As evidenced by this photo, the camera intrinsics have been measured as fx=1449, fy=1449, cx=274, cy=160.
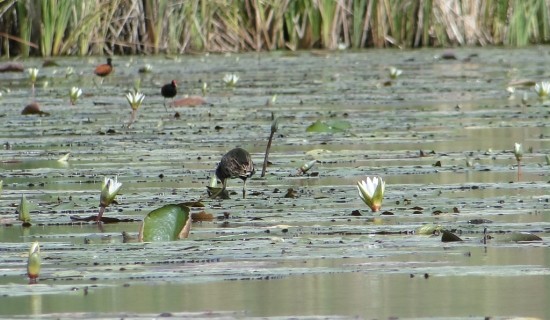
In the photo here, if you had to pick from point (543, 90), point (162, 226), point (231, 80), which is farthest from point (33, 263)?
point (231, 80)

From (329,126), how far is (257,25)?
8535 mm

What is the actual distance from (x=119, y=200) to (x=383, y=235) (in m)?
1.04

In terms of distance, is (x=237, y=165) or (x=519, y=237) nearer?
(x=519, y=237)

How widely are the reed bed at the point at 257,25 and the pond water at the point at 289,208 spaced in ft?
16.0

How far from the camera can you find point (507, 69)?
36.8 ft

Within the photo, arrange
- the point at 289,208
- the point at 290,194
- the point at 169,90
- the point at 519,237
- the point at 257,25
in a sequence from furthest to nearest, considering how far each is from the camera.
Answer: the point at 257,25, the point at 169,90, the point at 290,194, the point at 289,208, the point at 519,237

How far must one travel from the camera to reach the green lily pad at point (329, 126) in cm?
618

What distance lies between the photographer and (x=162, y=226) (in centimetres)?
324

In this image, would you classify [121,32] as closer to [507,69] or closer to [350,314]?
[507,69]

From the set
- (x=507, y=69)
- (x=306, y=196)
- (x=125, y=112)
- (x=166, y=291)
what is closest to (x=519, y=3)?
(x=507, y=69)

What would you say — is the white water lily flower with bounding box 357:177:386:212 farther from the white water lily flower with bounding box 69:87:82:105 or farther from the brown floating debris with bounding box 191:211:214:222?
the white water lily flower with bounding box 69:87:82:105

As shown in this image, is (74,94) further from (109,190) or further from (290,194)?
(109,190)

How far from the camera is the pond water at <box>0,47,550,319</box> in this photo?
8.36 ft

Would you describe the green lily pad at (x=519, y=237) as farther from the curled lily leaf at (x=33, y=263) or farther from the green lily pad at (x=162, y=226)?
the curled lily leaf at (x=33, y=263)
